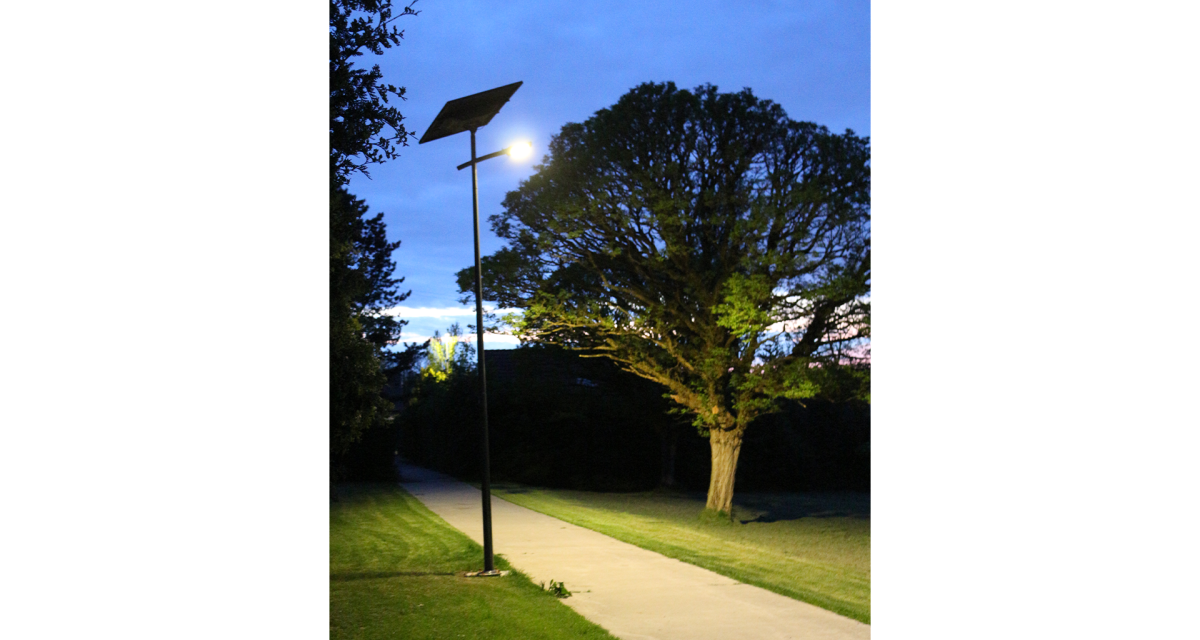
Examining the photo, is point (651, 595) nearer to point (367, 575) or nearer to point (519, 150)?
→ point (367, 575)

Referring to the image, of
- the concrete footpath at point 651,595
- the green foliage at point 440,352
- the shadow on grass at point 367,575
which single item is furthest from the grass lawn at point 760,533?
the green foliage at point 440,352

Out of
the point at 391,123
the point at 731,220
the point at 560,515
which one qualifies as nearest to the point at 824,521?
the point at 560,515

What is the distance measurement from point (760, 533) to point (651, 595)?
8.51 meters

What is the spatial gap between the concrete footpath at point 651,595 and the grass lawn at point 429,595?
372 millimetres

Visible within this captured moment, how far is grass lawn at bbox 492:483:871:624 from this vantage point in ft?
30.4

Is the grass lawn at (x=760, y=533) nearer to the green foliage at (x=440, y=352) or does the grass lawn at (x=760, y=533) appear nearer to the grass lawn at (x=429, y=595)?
the grass lawn at (x=429, y=595)

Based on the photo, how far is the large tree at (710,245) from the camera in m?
15.5

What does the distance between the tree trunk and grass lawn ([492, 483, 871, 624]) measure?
1.62ft

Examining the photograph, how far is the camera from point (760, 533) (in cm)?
1603

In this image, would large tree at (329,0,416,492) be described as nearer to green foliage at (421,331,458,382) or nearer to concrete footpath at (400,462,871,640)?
concrete footpath at (400,462,871,640)

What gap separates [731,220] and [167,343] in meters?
14.8

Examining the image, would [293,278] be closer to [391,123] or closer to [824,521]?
[391,123]

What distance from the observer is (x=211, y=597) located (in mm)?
1870
